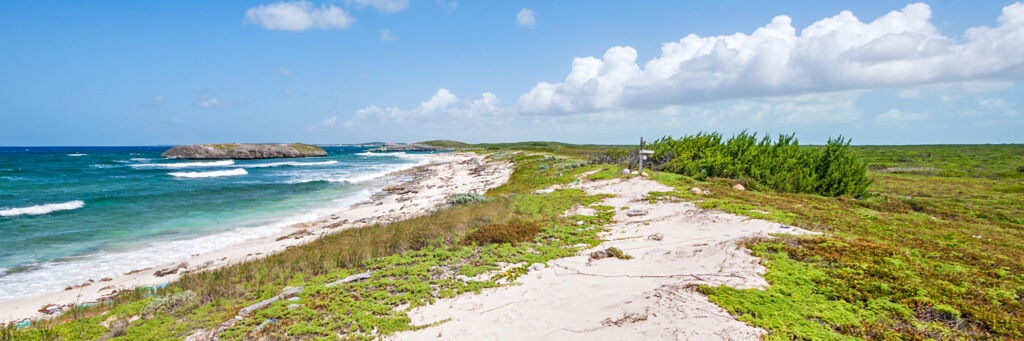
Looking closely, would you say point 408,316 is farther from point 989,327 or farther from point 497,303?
point 989,327

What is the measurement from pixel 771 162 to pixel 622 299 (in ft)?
55.6

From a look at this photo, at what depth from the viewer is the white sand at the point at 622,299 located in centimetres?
464

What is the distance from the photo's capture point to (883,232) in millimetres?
8320

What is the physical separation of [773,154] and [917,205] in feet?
22.7

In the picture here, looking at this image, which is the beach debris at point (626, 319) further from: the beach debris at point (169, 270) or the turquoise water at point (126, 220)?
the turquoise water at point (126, 220)

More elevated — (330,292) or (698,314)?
(698,314)

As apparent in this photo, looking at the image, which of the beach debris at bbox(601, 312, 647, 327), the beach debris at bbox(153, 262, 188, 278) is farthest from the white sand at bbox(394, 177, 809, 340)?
the beach debris at bbox(153, 262, 188, 278)

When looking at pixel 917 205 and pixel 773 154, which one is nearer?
pixel 917 205

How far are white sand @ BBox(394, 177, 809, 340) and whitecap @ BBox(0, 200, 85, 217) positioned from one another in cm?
2606

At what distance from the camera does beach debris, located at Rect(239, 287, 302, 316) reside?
19.5 ft

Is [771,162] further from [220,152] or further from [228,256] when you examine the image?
[220,152]

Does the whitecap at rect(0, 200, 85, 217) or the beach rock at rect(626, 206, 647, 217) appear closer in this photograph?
the beach rock at rect(626, 206, 647, 217)

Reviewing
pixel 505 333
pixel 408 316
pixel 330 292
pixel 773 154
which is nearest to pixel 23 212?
pixel 330 292

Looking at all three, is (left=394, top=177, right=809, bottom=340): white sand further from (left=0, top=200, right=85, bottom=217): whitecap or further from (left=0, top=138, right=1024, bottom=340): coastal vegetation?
(left=0, top=200, right=85, bottom=217): whitecap
